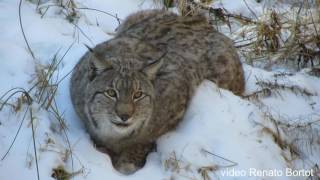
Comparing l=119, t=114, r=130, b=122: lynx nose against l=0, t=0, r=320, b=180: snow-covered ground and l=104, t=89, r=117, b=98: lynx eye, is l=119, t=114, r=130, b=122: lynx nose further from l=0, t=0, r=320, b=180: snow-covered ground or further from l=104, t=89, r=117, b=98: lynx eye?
l=0, t=0, r=320, b=180: snow-covered ground

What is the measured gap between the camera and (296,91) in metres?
6.19

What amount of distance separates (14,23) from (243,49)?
2145 millimetres

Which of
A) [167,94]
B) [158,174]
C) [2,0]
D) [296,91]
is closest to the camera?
[158,174]

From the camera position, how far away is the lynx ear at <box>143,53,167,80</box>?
503cm

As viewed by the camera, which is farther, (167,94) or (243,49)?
(243,49)

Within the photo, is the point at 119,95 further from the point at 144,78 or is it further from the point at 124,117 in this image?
the point at 144,78

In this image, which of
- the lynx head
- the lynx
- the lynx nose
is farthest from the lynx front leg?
the lynx nose

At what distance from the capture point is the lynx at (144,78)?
4953 millimetres

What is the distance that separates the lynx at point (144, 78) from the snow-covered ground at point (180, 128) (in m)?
0.12

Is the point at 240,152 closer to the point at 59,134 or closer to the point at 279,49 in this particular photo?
the point at 59,134

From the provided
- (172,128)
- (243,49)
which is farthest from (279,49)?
(172,128)

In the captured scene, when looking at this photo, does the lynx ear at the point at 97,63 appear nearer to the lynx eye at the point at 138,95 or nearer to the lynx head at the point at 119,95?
the lynx head at the point at 119,95

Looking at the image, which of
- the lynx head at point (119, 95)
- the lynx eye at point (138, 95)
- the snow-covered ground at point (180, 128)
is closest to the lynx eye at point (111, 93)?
the lynx head at point (119, 95)

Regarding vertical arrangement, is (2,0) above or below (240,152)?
above
